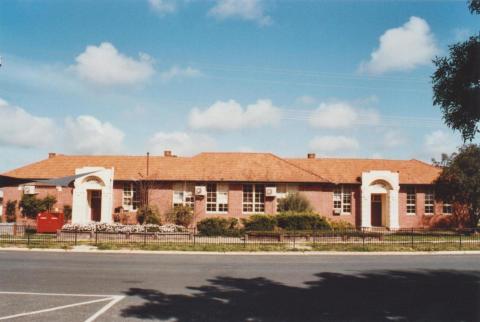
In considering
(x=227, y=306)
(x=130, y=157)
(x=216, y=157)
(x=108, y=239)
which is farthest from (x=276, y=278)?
(x=130, y=157)

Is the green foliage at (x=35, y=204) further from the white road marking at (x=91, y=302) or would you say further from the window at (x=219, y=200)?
the white road marking at (x=91, y=302)

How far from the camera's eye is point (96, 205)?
115 ft

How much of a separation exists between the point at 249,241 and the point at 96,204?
16.7 m

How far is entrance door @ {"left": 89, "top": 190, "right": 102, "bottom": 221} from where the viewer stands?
34.8 metres

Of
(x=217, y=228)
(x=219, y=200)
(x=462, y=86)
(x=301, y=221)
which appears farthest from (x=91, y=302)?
(x=219, y=200)

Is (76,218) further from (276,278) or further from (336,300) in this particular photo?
(336,300)

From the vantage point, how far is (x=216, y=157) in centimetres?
3659

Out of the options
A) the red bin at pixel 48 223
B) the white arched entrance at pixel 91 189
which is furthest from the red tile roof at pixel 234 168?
the red bin at pixel 48 223

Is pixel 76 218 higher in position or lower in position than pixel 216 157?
lower

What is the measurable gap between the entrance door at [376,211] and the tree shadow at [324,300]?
70.4ft

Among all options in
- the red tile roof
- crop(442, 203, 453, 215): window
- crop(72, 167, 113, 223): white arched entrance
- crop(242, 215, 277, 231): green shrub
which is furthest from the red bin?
crop(442, 203, 453, 215): window

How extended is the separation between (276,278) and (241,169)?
21051mm

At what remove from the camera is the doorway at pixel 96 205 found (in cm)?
3475

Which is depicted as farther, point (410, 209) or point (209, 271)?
point (410, 209)
